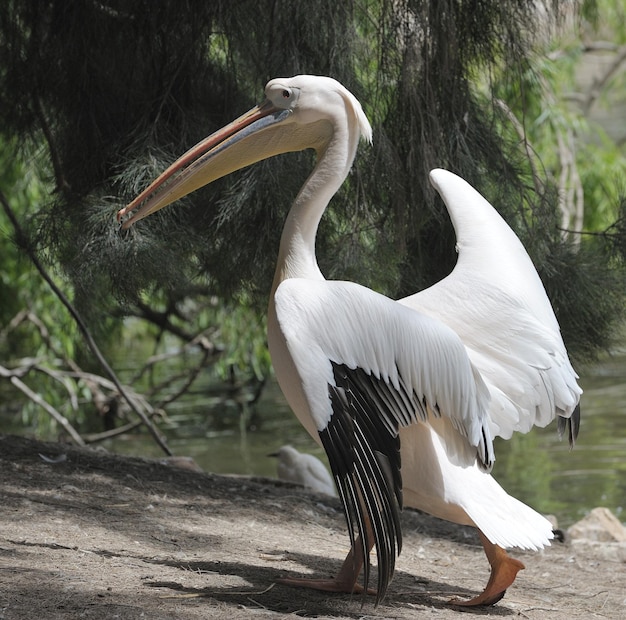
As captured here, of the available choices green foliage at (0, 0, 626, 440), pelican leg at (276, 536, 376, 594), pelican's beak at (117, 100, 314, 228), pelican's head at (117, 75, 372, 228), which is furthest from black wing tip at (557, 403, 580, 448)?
pelican's beak at (117, 100, 314, 228)

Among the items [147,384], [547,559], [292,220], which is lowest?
[147,384]

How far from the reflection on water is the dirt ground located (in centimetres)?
193

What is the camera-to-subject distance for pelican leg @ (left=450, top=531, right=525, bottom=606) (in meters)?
2.93

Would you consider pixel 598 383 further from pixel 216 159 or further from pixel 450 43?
pixel 216 159

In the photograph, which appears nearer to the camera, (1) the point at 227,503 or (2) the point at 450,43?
(2) the point at 450,43

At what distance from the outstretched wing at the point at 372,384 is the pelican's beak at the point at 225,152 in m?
0.61

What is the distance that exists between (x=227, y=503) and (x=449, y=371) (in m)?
1.77

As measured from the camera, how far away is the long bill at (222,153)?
3094mm

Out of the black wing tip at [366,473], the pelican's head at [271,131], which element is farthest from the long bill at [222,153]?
the black wing tip at [366,473]

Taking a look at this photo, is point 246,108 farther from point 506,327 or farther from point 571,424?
point 571,424

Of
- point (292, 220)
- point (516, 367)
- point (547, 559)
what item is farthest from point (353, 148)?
point (547, 559)

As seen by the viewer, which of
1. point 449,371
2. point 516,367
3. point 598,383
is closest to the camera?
point 449,371

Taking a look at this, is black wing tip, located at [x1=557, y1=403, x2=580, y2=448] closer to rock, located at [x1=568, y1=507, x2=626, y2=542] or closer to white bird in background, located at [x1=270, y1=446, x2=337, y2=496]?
rock, located at [x1=568, y1=507, x2=626, y2=542]

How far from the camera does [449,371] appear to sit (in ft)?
8.72
